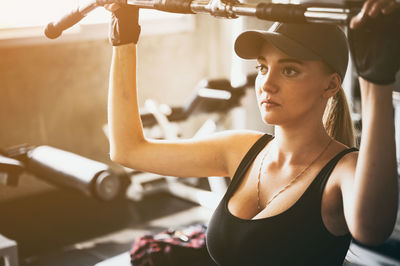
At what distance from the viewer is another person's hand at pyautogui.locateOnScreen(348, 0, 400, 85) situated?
0.70 meters

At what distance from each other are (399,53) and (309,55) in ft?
0.98

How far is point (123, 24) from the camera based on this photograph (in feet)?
4.21

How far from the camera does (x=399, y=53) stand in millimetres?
753

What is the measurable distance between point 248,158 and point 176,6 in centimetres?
47

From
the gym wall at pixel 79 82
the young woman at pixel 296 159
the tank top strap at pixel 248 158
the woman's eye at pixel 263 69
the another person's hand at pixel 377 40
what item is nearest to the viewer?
the another person's hand at pixel 377 40

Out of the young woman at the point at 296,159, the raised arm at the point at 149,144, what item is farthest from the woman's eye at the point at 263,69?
the raised arm at the point at 149,144

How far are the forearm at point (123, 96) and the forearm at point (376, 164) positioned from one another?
693mm

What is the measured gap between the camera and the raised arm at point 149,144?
1.33m

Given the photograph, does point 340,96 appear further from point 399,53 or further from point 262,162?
point 399,53

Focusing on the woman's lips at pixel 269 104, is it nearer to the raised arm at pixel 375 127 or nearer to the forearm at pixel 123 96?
the raised arm at pixel 375 127

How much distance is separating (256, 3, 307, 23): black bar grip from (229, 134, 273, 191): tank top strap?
0.51 m

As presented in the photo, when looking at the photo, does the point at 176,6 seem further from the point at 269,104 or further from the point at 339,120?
the point at 339,120

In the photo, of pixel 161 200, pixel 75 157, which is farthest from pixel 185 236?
pixel 161 200

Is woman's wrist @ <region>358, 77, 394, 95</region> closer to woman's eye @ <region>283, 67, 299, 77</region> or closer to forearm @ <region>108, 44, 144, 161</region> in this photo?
woman's eye @ <region>283, 67, 299, 77</region>
